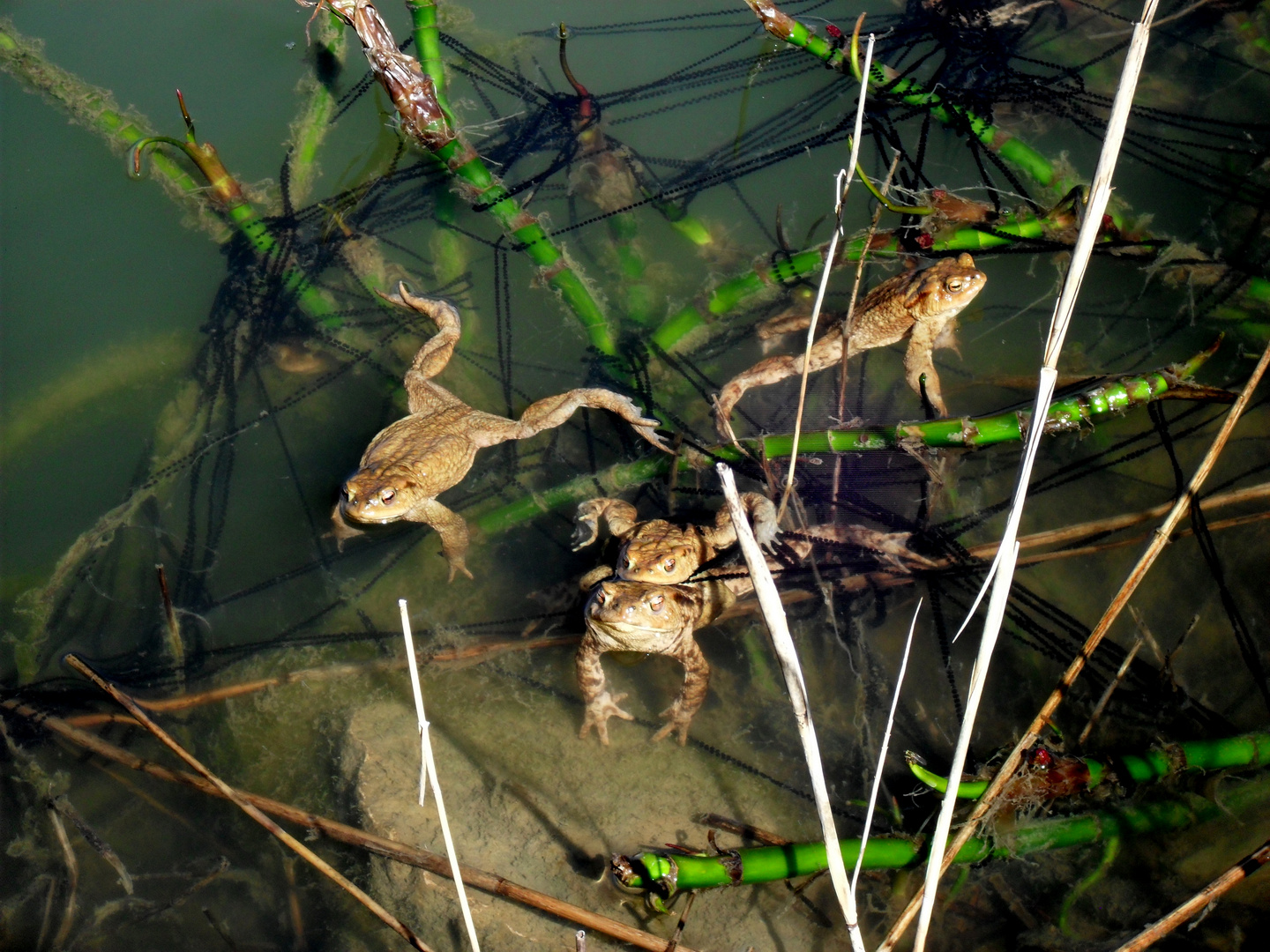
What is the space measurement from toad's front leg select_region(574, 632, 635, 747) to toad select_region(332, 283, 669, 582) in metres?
1.15

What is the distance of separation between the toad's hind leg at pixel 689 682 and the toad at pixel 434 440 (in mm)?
1344

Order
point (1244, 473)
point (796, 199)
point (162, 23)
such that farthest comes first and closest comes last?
point (162, 23) < point (796, 199) < point (1244, 473)

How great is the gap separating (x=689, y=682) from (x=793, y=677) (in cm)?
221

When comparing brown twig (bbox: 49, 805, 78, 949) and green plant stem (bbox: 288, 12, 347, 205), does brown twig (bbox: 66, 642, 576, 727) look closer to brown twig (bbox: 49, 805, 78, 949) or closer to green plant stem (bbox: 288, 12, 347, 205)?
brown twig (bbox: 49, 805, 78, 949)

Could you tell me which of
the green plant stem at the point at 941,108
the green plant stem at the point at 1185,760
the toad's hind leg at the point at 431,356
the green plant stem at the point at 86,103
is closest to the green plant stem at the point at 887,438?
the toad's hind leg at the point at 431,356

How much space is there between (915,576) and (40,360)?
21.2 ft

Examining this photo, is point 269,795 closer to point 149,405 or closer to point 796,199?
point 149,405

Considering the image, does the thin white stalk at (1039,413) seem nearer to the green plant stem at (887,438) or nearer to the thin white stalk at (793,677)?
the thin white stalk at (793,677)

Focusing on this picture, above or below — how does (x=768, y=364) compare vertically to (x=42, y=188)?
below

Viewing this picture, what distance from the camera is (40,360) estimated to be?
5.64 m

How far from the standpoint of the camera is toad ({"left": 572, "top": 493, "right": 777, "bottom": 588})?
4.37m

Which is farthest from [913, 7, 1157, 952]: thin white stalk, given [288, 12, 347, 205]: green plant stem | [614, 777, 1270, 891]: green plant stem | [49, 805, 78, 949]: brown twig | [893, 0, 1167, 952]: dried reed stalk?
[288, 12, 347, 205]: green plant stem

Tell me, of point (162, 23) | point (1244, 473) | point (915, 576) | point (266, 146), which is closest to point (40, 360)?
point (266, 146)

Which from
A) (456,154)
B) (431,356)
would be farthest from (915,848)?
(456,154)
